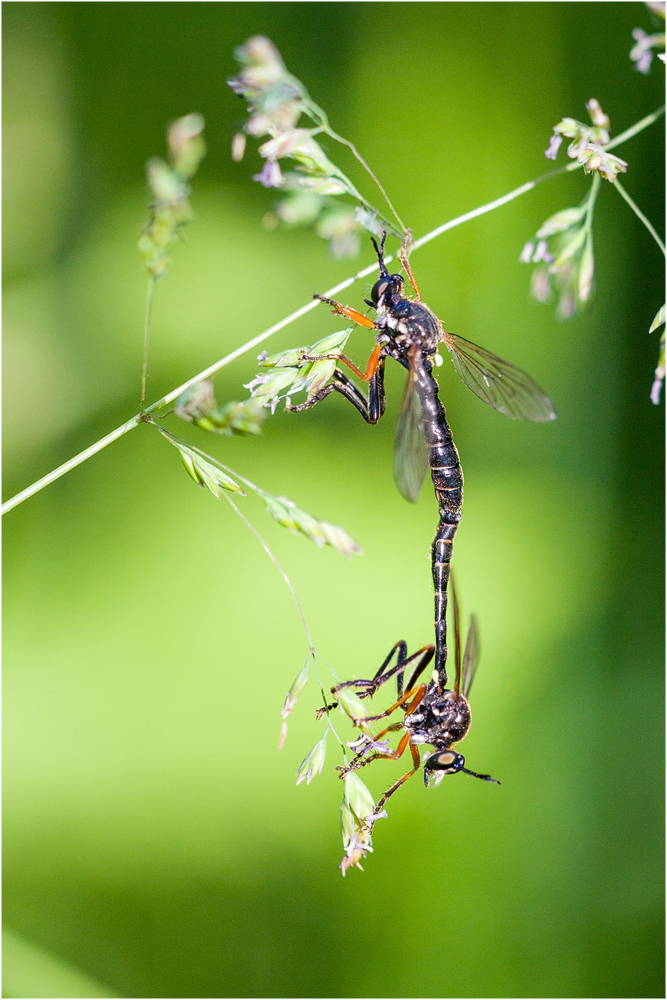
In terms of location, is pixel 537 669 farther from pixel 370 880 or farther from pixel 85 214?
pixel 85 214

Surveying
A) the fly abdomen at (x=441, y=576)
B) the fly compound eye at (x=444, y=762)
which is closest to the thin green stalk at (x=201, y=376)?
the fly abdomen at (x=441, y=576)

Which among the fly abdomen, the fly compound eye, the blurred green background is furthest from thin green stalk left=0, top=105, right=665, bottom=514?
the blurred green background

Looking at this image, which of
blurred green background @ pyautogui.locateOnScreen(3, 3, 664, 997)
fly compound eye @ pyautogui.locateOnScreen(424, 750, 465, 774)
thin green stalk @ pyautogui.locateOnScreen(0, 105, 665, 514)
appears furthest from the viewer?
blurred green background @ pyautogui.locateOnScreen(3, 3, 664, 997)

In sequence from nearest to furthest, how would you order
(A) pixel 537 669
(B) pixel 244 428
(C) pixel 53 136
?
(B) pixel 244 428
(C) pixel 53 136
(A) pixel 537 669

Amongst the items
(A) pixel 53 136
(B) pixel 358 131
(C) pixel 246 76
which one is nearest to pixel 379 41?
Answer: (B) pixel 358 131

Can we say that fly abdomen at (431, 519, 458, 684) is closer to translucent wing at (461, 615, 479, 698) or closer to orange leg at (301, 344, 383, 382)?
translucent wing at (461, 615, 479, 698)

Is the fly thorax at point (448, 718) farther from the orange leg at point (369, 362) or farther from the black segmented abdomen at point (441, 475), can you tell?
the orange leg at point (369, 362)
